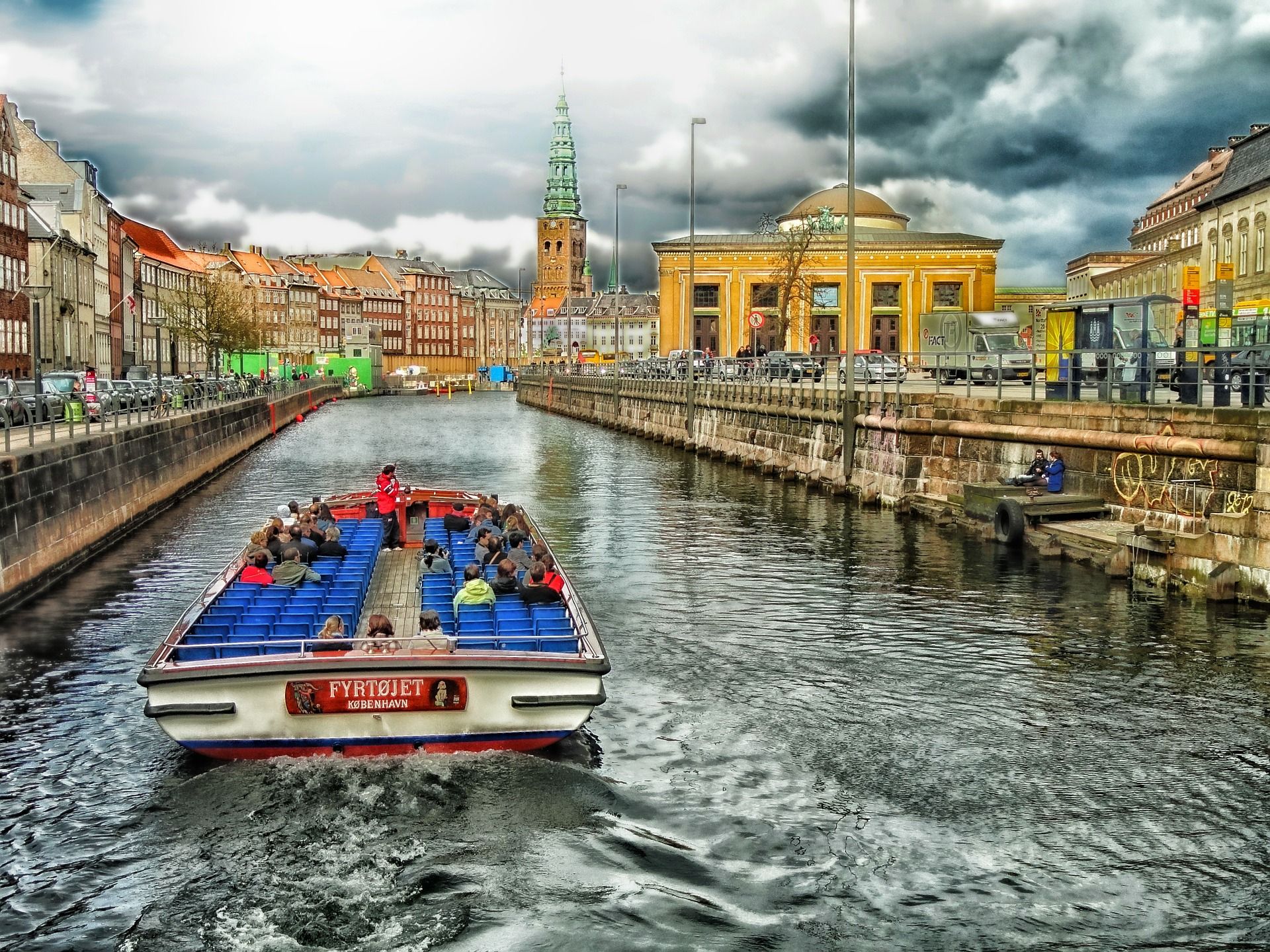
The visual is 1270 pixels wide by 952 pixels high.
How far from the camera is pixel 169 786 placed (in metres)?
13.8

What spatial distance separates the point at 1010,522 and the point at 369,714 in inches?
742

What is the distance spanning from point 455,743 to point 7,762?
16.1 feet

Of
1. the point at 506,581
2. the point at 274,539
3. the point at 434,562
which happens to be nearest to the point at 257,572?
the point at 274,539

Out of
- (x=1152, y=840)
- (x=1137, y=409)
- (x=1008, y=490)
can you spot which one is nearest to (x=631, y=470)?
(x=1008, y=490)

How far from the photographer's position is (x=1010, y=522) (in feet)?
95.7

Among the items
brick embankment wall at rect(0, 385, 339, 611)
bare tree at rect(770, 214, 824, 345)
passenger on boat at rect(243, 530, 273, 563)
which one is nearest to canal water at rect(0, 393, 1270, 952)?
brick embankment wall at rect(0, 385, 339, 611)

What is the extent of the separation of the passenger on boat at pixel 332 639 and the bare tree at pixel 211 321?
299ft

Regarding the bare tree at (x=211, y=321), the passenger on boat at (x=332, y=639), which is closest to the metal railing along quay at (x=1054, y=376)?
the passenger on boat at (x=332, y=639)

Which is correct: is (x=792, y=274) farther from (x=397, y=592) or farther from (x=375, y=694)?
(x=375, y=694)

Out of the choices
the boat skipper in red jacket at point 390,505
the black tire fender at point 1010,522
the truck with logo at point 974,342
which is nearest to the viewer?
the boat skipper in red jacket at point 390,505

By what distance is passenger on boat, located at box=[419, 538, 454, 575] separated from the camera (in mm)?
18922

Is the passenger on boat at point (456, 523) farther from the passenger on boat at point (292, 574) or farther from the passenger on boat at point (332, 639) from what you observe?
the passenger on boat at point (332, 639)

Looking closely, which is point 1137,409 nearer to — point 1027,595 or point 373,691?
point 1027,595

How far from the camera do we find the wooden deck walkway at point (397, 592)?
57.1 ft
